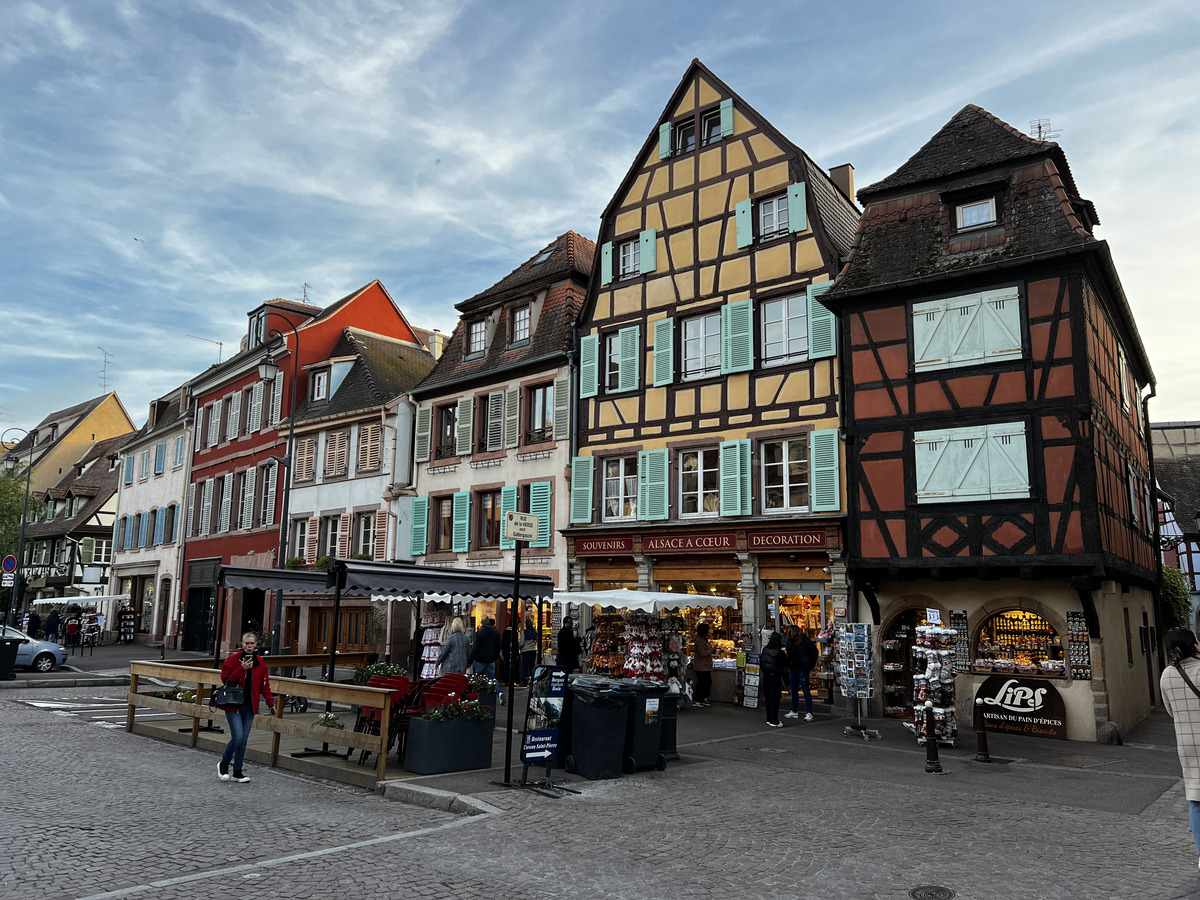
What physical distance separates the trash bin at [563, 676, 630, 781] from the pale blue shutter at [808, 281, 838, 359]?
1057 cm

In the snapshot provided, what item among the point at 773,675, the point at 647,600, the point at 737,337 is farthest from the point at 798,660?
the point at 737,337

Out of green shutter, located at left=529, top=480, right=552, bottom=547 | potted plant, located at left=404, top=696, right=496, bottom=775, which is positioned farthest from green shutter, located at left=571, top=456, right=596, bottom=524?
potted plant, located at left=404, top=696, right=496, bottom=775

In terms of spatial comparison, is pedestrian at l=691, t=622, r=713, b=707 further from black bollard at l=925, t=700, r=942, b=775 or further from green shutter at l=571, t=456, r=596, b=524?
black bollard at l=925, t=700, r=942, b=775

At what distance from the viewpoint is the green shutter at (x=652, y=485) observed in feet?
70.6

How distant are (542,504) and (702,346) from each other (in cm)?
597

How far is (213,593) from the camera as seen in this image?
3559 centimetres

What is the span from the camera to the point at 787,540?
19.0m

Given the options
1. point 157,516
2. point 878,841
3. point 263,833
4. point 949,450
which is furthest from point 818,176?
point 157,516

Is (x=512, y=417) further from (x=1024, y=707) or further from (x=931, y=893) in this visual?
(x=931, y=893)

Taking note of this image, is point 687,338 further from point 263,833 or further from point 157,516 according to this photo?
point 157,516

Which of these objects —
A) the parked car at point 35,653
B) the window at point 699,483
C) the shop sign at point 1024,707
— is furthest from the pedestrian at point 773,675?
the parked car at point 35,653

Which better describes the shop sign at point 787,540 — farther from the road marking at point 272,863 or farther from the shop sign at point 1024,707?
the road marking at point 272,863

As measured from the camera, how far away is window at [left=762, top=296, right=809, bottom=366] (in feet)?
65.6

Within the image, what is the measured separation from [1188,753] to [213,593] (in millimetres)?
34660
